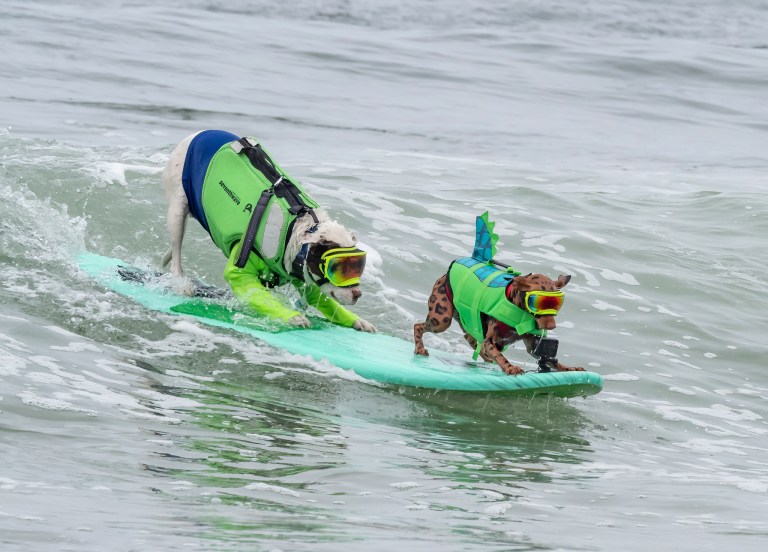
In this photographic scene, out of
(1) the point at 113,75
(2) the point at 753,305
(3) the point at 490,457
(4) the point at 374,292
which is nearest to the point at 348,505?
(3) the point at 490,457

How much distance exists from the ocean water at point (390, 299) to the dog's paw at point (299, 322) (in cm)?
33

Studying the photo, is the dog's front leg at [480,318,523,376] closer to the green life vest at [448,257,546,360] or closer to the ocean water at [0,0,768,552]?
the green life vest at [448,257,546,360]

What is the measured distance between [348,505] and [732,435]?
11.6 ft

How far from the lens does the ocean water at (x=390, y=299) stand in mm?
5113

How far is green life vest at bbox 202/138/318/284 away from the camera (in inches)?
328

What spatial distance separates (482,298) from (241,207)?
7.03 feet

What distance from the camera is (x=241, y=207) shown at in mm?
8602

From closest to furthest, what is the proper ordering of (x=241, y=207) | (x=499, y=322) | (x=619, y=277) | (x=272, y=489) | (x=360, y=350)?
1. (x=272, y=489)
2. (x=499, y=322)
3. (x=360, y=350)
4. (x=241, y=207)
5. (x=619, y=277)

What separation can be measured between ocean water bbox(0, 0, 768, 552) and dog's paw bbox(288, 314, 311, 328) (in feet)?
1.08

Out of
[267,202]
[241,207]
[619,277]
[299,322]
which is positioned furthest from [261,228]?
[619,277]

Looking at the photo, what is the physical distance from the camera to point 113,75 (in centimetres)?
2089

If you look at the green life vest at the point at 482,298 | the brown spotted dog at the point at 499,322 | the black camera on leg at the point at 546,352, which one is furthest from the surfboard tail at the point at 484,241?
the black camera on leg at the point at 546,352

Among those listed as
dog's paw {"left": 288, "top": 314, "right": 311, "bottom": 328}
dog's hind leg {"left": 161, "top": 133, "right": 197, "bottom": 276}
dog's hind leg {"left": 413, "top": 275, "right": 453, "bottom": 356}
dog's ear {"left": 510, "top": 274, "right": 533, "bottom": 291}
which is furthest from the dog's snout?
dog's hind leg {"left": 161, "top": 133, "right": 197, "bottom": 276}

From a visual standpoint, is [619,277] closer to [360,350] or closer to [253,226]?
[360,350]
